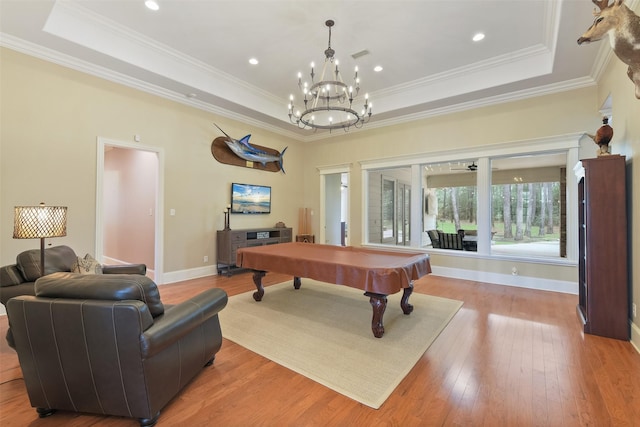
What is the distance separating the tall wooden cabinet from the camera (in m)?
2.80

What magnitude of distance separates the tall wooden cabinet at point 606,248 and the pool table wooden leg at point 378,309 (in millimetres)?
2170

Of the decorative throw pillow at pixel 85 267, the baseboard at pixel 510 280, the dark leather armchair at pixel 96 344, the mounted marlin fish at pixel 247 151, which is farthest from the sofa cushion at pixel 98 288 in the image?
the baseboard at pixel 510 280

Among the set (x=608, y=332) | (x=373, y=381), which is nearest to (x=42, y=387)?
(x=373, y=381)

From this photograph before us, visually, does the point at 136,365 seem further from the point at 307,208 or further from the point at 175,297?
the point at 307,208

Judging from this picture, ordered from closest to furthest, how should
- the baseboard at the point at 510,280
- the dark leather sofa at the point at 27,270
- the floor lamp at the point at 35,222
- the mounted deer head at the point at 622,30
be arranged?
the mounted deer head at the point at 622,30, the floor lamp at the point at 35,222, the dark leather sofa at the point at 27,270, the baseboard at the point at 510,280

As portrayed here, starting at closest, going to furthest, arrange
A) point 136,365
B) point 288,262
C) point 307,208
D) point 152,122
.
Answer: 1. point 136,365
2. point 288,262
3. point 152,122
4. point 307,208

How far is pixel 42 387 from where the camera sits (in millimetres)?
1671

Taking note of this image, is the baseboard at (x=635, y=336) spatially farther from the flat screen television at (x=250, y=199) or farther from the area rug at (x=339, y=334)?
the flat screen television at (x=250, y=199)

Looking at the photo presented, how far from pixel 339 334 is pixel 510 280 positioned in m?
3.69

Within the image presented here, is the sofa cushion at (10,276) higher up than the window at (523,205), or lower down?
lower down

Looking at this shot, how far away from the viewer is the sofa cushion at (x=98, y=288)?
1576mm

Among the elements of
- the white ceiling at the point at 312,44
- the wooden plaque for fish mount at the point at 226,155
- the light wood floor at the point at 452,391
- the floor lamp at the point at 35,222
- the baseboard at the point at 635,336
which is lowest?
the light wood floor at the point at 452,391

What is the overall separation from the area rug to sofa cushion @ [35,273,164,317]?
4.21ft

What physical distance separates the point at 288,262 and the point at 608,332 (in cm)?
337
